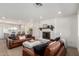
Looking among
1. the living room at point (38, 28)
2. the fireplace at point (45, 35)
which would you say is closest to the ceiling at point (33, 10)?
the living room at point (38, 28)

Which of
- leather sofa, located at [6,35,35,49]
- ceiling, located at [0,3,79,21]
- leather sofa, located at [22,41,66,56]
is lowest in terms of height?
leather sofa, located at [22,41,66,56]

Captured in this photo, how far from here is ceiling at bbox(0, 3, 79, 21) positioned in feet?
6.26

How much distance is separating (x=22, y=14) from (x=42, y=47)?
88 centimetres

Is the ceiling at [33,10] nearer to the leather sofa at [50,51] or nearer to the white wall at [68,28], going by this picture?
the white wall at [68,28]

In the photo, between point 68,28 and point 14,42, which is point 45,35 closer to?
point 68,28

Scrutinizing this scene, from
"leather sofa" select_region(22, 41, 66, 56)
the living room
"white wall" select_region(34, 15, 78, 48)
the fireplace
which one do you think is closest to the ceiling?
the living room

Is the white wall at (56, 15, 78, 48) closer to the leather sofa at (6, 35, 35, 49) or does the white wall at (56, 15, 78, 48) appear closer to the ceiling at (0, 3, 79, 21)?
the ceiling at (0, 3, 79, 21)

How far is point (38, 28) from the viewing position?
2102 mm

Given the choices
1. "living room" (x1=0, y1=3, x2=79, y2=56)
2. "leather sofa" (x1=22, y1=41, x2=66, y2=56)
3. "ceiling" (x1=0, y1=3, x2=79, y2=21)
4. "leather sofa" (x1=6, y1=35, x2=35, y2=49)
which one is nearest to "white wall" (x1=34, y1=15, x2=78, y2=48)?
"living room" (x1=0, y1=3, x2=79, y2=56)

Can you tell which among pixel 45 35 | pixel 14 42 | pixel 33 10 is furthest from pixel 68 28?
pixel 14 42

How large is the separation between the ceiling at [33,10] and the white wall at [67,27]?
11 centimetres

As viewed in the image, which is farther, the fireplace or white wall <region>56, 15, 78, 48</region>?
the fireplace

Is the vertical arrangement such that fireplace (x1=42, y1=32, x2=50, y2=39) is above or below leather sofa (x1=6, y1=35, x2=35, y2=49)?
above

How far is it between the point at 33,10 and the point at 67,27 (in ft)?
2.83
